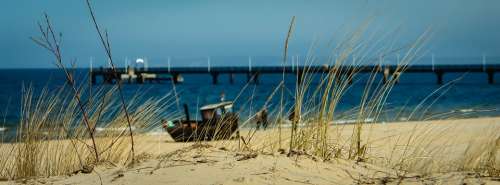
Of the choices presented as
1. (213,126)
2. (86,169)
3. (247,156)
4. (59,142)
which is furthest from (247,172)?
(213,126)

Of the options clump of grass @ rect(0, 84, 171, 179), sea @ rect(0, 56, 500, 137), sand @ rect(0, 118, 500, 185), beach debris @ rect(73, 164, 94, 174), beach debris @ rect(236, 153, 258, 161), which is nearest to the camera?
sand @ rect(0, 118, 500, 185)

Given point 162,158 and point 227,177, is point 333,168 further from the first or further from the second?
point 162,158

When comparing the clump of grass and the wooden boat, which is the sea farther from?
the clump of grass

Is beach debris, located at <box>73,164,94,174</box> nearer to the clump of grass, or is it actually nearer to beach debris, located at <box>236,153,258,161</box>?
the clump of grass

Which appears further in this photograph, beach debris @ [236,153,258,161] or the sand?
beach debris @ [236,153,258,161]

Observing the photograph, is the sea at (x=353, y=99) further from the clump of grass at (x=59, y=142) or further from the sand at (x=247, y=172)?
the sand at (x=247, y=172)

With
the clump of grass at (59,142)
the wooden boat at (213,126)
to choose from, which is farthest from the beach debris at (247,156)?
the clump of grass at (59,142)

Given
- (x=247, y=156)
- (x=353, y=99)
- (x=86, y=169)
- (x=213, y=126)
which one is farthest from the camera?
(x=353, y=99)

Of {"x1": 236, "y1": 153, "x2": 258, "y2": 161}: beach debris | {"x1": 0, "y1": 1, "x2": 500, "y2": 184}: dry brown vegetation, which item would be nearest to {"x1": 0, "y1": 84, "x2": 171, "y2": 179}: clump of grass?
{"x1": 0, "y1": 1, "x2": 500, "y2": 184}: dry brown vegetation

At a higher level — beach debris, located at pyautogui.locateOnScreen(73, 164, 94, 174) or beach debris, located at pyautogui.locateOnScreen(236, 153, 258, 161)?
beach debris, located at pyautogui.locateOnScreen(236, 153, 258, 161)

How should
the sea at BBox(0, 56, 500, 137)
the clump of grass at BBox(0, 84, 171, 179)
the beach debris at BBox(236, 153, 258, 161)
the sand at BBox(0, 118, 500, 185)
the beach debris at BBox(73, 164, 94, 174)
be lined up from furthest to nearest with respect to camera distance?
the sea at BBox(0, 56, 500, 137) < the clump of grass at BBox(0, 84, 171, 179) < the beach debris at BBox(73, 164, 94, 174) < the beach debris at BBox(236, 153, 258, 161) < the sand at BBox(0, 118, 500, 185)

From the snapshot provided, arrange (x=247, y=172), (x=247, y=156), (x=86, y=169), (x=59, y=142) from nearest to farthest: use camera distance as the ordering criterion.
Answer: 1. (x=247, y=172)
2. (x=247, y=156)
3. (x=86, y=169)
4. (x=59, y=142)

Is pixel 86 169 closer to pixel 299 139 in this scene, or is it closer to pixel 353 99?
pixel 299 139

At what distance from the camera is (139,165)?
3.33 m
